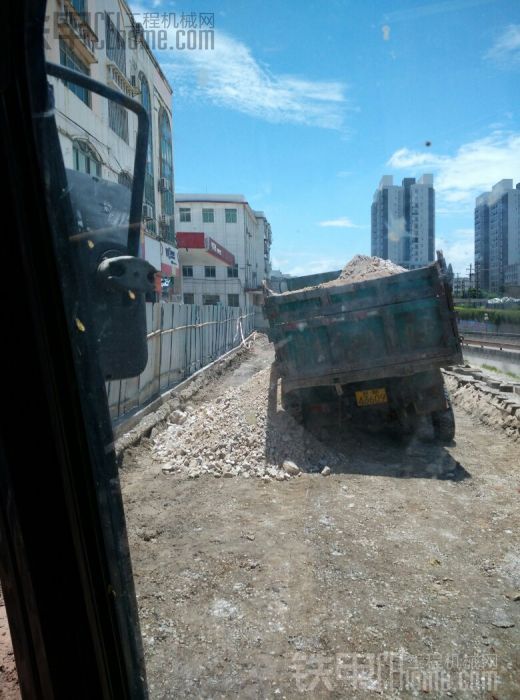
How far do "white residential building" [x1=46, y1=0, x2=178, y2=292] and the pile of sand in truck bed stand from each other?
8.60 ft

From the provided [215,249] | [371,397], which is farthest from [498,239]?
[371,397]

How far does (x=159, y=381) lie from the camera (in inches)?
401

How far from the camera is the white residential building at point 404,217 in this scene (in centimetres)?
1345

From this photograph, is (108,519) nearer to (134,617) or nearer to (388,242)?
(134,617)

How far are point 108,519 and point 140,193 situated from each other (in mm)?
961

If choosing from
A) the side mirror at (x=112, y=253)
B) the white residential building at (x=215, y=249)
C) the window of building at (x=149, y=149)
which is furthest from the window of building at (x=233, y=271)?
the side mirror at (x=112, y=253)

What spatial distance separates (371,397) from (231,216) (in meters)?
36.0

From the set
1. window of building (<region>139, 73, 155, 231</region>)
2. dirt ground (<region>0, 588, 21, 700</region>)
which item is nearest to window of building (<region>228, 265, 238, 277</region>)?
window of building (<region>139, 73, 155, 231</region>)

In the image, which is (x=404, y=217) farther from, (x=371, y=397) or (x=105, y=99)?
(x=105, y=99)

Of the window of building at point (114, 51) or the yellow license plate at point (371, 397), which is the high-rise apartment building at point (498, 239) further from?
the yellow license plate at point (371, 397)

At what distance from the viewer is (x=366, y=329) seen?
652 centimetres

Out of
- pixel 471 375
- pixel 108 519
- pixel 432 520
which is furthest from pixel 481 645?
pixel 471 375

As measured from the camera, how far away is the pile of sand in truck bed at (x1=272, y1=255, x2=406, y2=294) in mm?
6957

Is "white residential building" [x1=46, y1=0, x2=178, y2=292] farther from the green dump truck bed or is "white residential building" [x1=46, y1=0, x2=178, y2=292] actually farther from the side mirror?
the green dump truck bed
